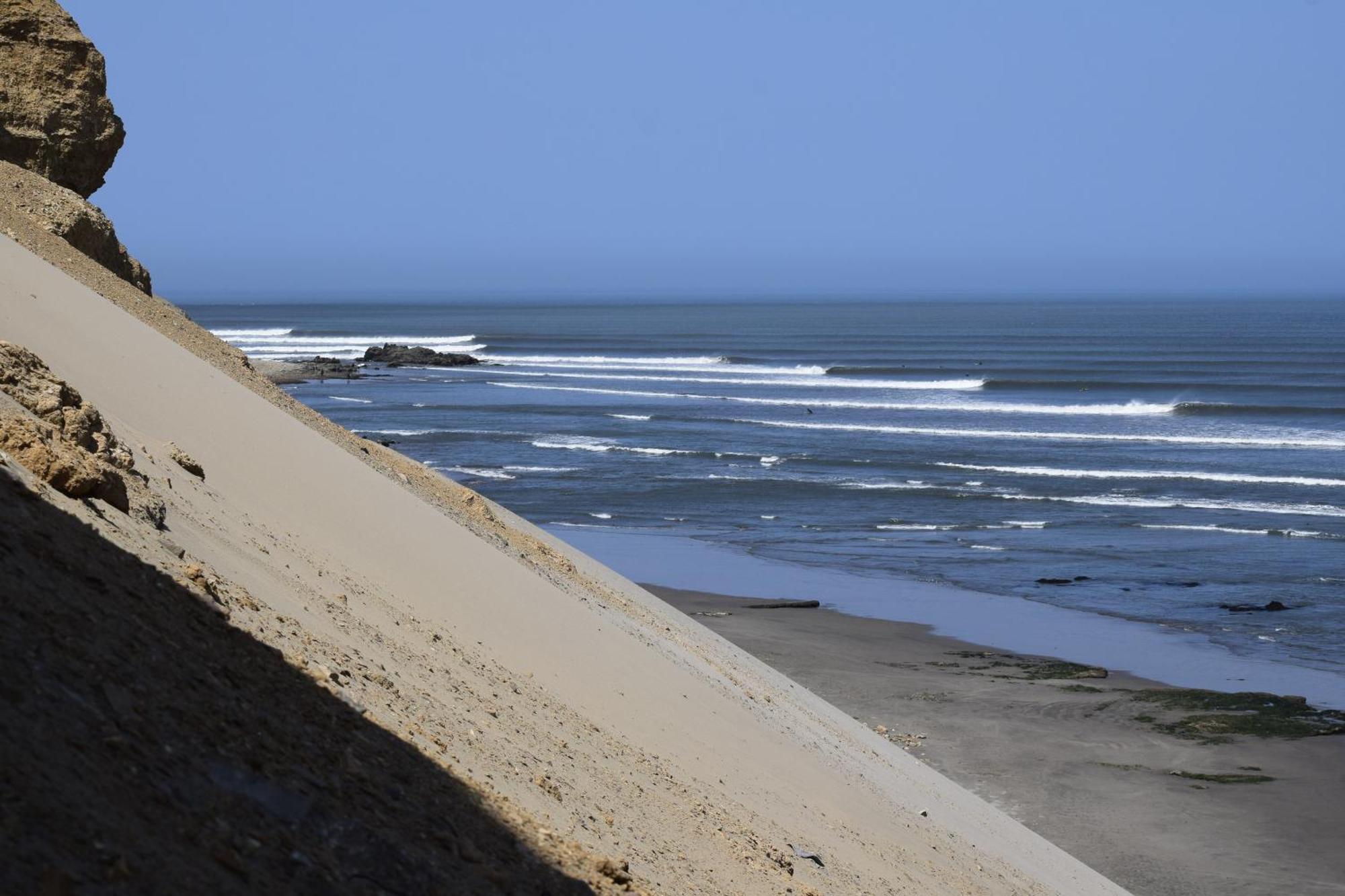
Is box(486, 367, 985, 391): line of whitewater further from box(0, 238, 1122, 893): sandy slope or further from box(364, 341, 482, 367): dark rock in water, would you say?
box(0, 238, 1122, 893): sandy slope

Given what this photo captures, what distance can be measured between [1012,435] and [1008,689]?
92.9 ft

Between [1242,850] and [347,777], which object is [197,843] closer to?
[347,777]

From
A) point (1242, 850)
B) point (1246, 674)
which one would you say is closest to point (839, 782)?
point (1242, 850)

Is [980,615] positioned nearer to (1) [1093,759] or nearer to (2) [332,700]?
(1) [1093,759]

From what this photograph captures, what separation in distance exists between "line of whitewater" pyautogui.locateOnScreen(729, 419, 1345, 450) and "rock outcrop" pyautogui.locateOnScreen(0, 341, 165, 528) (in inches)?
1477

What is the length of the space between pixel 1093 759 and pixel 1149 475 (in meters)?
22.7

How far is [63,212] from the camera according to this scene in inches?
527

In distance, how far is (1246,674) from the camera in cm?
1672

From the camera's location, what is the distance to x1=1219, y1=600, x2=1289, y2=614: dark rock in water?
65.9 ft

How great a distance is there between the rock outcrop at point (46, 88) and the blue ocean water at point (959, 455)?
1171 cm

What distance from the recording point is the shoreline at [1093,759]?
11062mm

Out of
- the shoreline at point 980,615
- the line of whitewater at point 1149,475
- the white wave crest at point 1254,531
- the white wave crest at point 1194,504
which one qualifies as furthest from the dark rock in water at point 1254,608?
the line of whitewater at point 1149,475

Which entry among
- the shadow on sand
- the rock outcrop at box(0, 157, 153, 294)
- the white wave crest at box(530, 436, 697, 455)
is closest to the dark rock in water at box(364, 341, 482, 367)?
the white wave crest at box(530, 436, 697, 455)

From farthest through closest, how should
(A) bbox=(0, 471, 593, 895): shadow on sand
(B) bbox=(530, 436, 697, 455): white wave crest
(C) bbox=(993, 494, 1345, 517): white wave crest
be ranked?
(B) bbox=(530, 436, 697, 455): white wave crest → (C) bbox=(993, 494, 1345, 517): white wave crest → (A) bbox=(0, 471, 593, 895): shadow on sand
